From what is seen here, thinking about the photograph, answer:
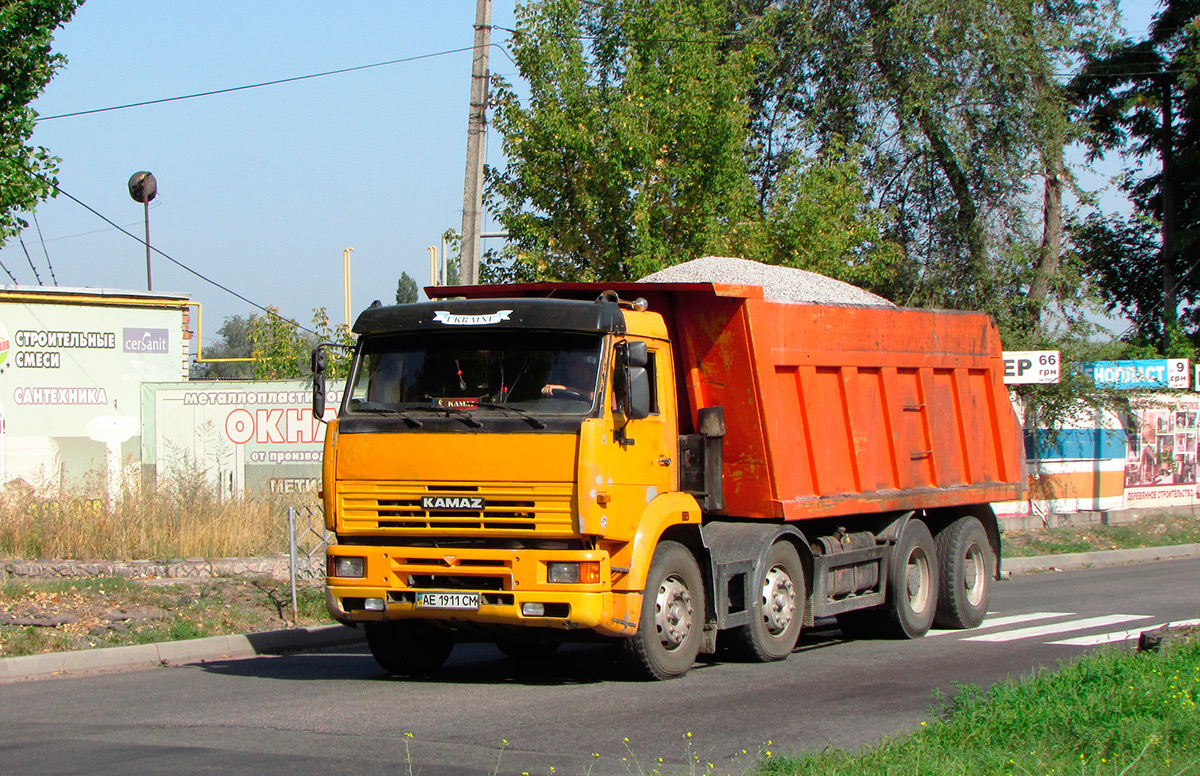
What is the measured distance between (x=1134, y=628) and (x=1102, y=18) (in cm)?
2238

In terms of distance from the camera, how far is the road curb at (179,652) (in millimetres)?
10547

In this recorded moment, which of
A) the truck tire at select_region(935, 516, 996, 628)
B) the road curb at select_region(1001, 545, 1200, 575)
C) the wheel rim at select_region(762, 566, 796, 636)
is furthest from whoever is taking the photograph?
the road curb at select_region(1001, 545, 1200, 575)

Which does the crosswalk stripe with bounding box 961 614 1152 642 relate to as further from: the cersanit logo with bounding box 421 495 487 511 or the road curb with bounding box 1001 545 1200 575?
the road curb with bounding box 1001 545 1200 575

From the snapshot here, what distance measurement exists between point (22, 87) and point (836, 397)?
10.3 metres

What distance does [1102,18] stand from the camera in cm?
3097

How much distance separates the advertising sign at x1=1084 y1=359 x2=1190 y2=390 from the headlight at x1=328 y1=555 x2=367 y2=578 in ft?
62.5

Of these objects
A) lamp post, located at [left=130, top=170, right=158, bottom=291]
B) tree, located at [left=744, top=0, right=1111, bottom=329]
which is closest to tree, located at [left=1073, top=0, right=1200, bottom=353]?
tree, located at [left=744, top=0, right=1111, bottom=329]

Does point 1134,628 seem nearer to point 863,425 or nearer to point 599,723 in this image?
point 863,425

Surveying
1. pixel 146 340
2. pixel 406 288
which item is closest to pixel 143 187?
pixel 146 340

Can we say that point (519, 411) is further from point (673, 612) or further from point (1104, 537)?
point (1104, 537)

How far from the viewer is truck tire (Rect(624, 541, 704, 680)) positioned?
9438 mm

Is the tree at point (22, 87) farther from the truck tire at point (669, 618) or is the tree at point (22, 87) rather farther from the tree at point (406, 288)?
the tree at point (406, 288)

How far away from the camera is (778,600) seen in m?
10.8

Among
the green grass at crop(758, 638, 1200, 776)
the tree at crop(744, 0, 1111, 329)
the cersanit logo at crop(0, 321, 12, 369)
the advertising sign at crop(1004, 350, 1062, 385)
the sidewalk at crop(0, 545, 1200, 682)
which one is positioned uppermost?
Result: the tree at crop(744, 0, 1111, 329)
